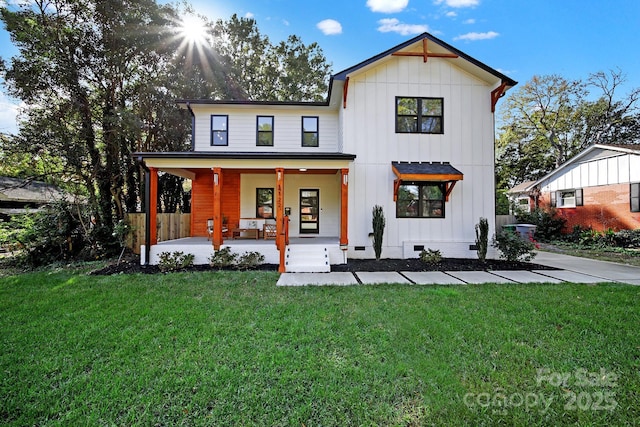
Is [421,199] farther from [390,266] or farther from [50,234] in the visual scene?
[50,234]

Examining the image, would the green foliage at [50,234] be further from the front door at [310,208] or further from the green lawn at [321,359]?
the front door at [310,208]

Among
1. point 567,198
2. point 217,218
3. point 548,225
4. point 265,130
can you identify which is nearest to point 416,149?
point 265,130

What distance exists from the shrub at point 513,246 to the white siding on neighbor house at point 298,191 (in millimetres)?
5747

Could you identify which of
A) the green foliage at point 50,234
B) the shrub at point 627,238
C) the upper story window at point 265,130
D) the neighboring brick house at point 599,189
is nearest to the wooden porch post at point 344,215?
the upper story window at point 265,130

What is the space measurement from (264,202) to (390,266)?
19.6ft

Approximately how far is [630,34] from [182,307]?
25.9 m

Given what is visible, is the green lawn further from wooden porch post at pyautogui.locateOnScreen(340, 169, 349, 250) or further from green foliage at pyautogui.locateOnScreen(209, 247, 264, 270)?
wooden porch post at pyautogui.locateOnScreen(340, 169, 349, 250)

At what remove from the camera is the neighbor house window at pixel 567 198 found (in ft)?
51.4

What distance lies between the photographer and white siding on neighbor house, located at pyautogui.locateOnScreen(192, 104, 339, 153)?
34.9ft

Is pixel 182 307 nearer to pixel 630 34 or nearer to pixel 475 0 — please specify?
pixel 475 0

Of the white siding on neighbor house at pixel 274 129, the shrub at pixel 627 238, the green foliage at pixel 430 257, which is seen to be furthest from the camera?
the shrub at pixel 627 238

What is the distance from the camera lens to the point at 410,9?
1135 centimetres

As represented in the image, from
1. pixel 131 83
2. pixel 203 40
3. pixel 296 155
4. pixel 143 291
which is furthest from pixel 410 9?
pixel 143 291

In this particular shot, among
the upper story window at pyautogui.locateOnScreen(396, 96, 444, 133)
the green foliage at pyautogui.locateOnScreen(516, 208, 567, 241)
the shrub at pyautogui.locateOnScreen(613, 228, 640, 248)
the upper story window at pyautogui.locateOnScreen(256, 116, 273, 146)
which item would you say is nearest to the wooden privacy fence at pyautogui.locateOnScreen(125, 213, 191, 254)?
the upper story window at pyautogui.locateOnScreen(256, 116, 273, 146)
